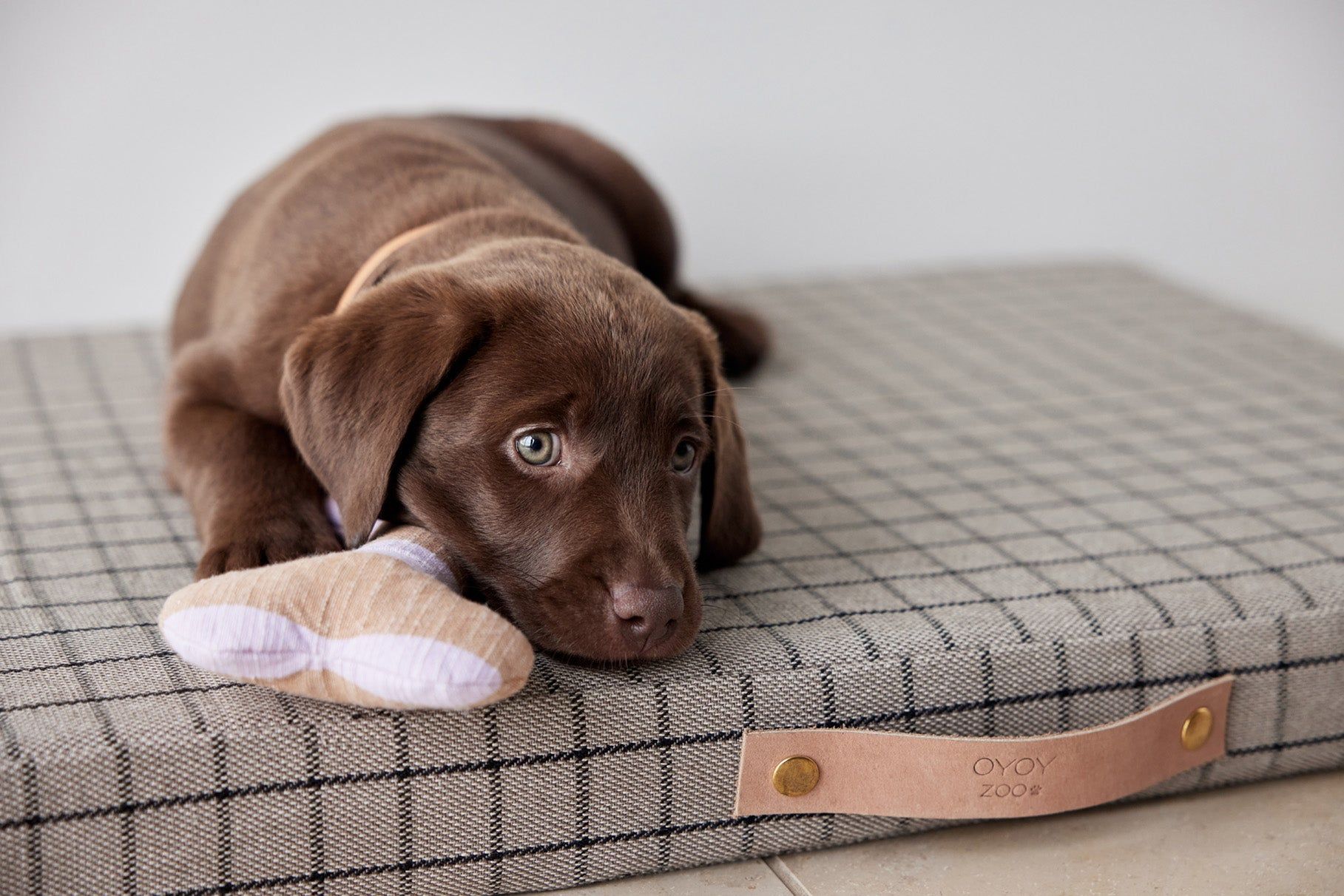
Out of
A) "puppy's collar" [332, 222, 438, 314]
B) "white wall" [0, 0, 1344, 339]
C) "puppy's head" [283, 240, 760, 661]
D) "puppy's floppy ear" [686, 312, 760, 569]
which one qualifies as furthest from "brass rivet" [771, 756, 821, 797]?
"white wall" [0, 0, 1344, 339]

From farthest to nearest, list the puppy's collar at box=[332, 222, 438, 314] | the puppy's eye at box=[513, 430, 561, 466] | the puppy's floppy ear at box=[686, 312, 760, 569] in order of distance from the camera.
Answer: the puppy's collar at box=[332, 222, 438, 314] < the puppy's floppy ear at box=[686, 312, 760, 569] < the puppy's eye at box=[513, 430, 561, 466]

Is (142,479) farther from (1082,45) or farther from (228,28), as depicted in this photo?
(1082,45)

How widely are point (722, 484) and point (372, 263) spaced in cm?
68

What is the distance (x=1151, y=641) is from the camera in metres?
2.11

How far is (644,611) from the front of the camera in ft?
5.87

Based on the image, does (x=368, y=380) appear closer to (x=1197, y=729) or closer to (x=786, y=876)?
(x=786, y=876)

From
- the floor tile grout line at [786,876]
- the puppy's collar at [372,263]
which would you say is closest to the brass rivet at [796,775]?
the floor tile grout line at [786,876]

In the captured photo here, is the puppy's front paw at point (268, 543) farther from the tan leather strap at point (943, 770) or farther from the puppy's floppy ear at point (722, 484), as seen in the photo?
the tan leather strap at point (943, 770)

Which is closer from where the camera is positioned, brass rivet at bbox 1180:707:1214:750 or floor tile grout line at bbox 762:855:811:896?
floor tile grout line at bbox 762:855:811:896

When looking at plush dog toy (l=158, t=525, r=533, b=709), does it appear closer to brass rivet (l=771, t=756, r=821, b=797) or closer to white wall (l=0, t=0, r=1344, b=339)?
brass rivet (l=771, t=756, r=821, b=797)

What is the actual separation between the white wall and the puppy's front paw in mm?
2319

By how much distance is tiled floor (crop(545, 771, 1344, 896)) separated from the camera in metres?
1.92

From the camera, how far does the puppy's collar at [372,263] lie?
225cm

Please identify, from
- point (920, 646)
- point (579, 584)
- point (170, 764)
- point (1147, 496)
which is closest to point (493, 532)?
point (579, 584)
